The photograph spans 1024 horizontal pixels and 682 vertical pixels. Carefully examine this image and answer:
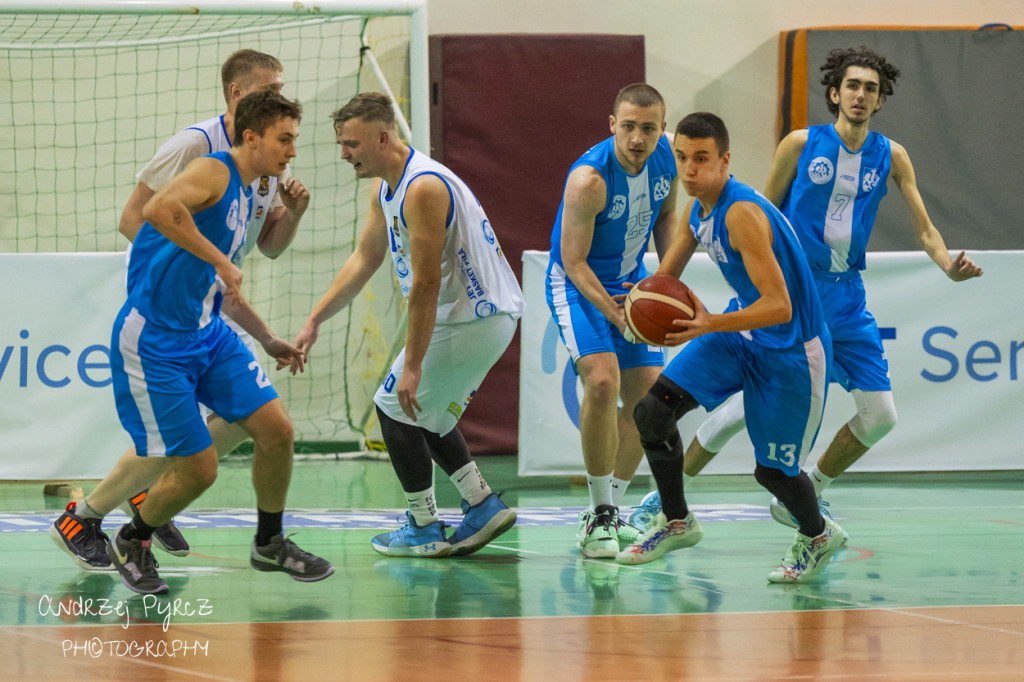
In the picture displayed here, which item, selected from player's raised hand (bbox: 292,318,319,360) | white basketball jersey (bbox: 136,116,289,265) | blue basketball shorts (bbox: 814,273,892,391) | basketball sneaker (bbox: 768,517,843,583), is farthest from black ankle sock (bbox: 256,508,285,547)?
blue basketball shorts (bbox: 814,273,892,391)

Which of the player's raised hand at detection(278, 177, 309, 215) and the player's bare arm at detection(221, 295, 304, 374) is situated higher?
the player's raised hand at detection(278, 177, 309, 215)

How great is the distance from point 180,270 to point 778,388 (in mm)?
2162

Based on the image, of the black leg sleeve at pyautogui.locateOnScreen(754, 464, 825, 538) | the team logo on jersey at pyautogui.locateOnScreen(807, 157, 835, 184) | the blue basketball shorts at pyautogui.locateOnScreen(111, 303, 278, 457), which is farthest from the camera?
the team logo on jersey at pyautogui.locateOnScreen(807, 157, 835, 184)

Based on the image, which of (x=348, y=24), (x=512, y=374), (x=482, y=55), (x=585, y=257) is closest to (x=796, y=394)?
(x=585, y=257)

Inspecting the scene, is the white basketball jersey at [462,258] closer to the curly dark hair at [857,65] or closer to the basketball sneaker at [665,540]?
the basketball sneaker at [665,540]

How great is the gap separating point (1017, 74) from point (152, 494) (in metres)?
8.25

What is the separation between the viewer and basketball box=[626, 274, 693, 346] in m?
4.33

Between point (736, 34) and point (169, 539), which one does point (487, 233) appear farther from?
point (736, 34)

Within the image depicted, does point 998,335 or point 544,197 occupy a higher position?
point 544,197

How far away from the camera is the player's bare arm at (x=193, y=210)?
3979 mm

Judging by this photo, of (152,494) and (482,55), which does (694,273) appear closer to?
(482,55)

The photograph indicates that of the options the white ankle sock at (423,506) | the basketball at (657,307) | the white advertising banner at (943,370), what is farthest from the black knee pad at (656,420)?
the white advertising banner at (943,370)

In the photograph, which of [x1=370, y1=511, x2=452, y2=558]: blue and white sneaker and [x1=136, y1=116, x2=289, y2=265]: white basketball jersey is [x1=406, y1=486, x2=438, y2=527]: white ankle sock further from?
[x1=136, y1=116, x2=289, y2=265]: white basketball jersey

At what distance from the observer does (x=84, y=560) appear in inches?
182
